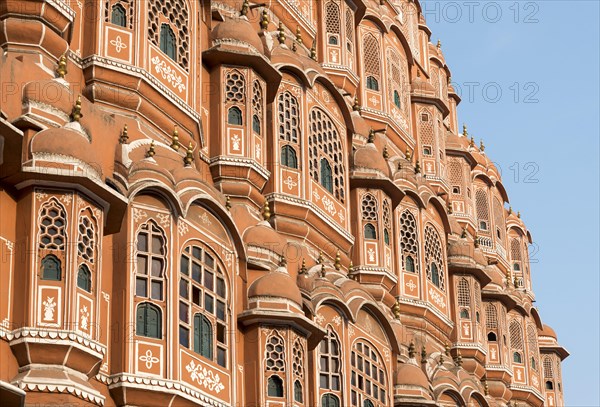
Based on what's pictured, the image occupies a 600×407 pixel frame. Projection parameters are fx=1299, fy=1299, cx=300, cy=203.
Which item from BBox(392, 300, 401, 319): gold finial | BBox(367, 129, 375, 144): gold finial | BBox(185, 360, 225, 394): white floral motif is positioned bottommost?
BBox(185, 360, 225, 394): white floral motif

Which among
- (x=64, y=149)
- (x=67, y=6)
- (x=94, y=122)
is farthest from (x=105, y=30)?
(x=64, y=149)

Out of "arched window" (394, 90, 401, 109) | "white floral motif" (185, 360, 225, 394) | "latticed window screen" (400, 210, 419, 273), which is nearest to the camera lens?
"white floral motif" (185, 360, 225, 394)

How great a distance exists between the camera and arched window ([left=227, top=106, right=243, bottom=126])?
3034 centimetres

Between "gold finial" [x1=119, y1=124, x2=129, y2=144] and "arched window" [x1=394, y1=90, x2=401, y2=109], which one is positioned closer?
"gold finial" [x1=119, y1=124, x2=129, y2=144]

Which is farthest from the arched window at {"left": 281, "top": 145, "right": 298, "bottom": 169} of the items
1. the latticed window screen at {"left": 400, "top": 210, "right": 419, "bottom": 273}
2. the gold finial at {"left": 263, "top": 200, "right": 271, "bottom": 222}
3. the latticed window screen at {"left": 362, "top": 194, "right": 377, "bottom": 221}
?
the latticed window screen at {"left": 400, "top": 210, "right": 419, "bottom": 273}

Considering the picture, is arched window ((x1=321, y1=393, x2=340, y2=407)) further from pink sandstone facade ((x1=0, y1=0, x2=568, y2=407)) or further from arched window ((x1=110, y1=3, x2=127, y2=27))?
arched window ((x1=110, y1=3, x2=127, y2=27))

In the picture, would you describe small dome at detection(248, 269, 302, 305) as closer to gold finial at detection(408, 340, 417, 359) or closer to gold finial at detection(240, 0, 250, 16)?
gold finial at detection(408, 340, 417, 359)

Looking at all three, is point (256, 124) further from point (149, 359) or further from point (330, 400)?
point (149, 359)

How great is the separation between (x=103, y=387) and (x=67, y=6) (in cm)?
812

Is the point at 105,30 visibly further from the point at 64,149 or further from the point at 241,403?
the point at 241,403

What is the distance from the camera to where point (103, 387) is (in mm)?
22812

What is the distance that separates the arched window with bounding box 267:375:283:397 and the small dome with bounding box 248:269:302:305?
1713 millimetres

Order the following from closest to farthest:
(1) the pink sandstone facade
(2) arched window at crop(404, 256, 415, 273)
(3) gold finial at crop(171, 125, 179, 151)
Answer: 1. (1) the pink sandstone facade
2. (3) gold finial at crop(171, 125, 179, 151)
3. (2) arched window at crop(404, 256, 415, 273)

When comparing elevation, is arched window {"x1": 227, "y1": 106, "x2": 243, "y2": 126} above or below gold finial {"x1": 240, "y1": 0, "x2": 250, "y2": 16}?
below
